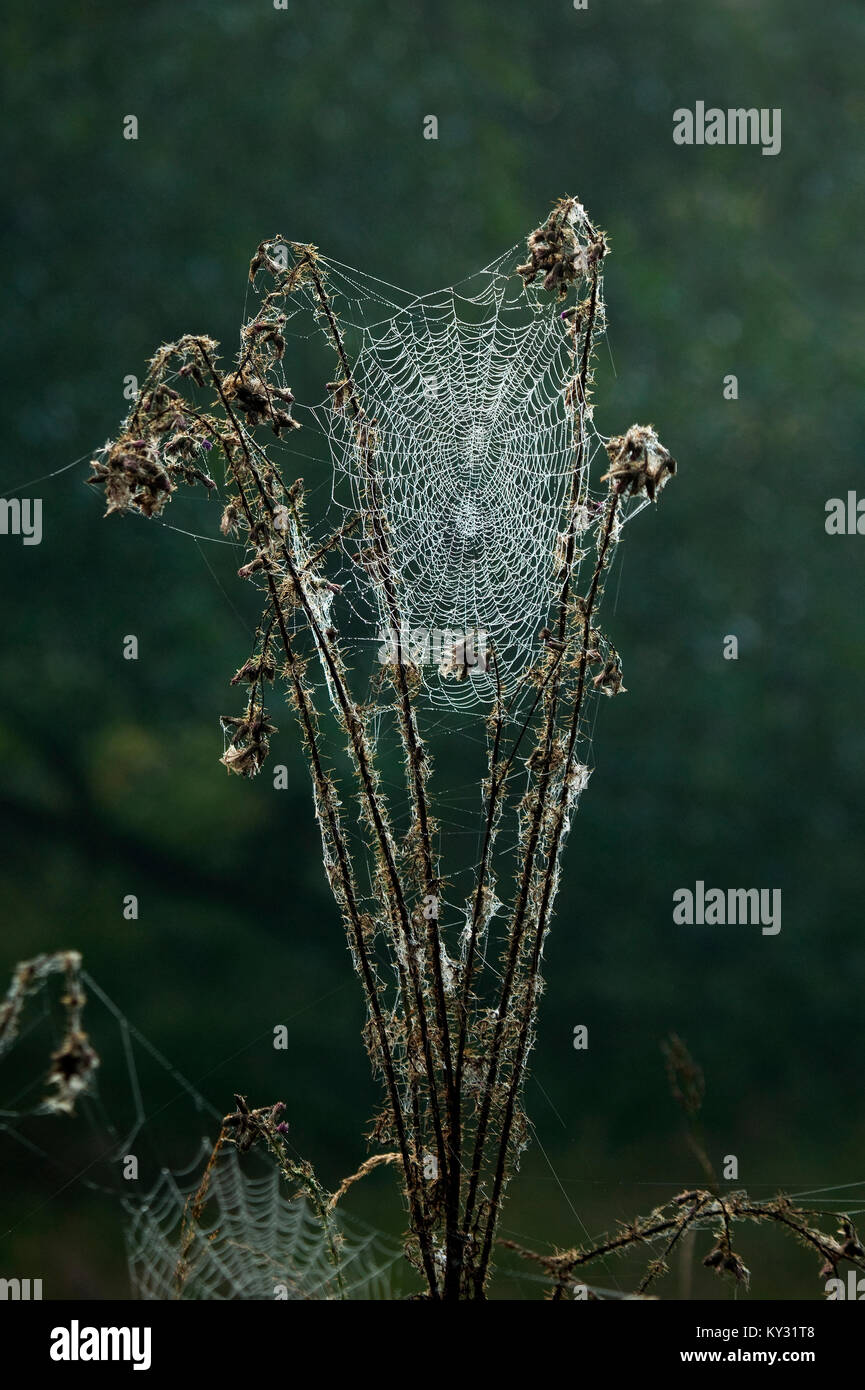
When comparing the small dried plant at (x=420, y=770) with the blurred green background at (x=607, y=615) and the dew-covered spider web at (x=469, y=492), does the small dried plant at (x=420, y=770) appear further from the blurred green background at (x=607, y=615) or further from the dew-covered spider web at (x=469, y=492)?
the blurred green background at (x=607, y=615)

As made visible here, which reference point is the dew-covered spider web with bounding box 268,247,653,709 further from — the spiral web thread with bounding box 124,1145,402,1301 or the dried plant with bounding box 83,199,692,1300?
the spiral web thread with bounding box 124,1145,402,1301

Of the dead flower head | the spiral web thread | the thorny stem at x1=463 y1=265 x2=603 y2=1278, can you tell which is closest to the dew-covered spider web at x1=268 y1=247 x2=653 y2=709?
the thorny stem at x1=463 y1=265 x2=603 y2=1278

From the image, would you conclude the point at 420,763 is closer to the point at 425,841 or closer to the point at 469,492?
the point at 425,841

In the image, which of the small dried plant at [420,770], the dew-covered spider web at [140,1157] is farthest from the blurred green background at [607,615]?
the small dried plant at [420,770]

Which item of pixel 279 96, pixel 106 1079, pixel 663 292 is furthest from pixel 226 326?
pixel 106 1079

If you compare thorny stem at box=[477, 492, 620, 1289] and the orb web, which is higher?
the orb web

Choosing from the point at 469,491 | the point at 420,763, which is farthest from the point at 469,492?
the point at 420,763

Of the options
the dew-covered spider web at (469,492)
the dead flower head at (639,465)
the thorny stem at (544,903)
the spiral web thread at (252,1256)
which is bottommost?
the spiral web thread at (252,1256)

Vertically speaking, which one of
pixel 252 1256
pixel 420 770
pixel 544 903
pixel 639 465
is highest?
pixel 639 465

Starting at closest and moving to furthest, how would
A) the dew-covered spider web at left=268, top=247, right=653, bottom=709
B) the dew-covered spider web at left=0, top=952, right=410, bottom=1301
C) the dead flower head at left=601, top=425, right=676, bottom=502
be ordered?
the dead flower head at left=601, top=425, right=676, bottom=502, the dew-covered spider web at left=268, top=247, right=653, bottom=709, the dew-covered spider web at left=0, top=952, right=410, bottom=1301

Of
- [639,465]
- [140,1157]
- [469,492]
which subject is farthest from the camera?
[140,1157]
